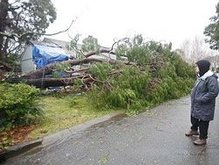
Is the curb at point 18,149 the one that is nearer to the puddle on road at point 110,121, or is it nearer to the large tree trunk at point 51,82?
the puddle on road at point 110,121

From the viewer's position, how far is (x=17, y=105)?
6117 mm

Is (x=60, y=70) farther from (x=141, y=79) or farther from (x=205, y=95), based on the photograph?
(x=205, y=95)

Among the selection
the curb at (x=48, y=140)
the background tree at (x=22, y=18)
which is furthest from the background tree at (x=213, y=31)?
the curb at (x=48, y=140)

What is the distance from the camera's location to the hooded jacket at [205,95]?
4672 millimetres

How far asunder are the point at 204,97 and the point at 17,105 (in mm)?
3871

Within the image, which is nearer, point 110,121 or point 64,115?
point 110,121

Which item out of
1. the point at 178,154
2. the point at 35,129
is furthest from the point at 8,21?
the point at 178,154

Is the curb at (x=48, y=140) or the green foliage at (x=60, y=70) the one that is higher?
the green foliage at (x=60, y=70)

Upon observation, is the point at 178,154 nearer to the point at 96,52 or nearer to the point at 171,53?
the point at 96,52

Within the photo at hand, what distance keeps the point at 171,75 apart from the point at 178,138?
6.02 m

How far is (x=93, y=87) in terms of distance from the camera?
8.84 metres

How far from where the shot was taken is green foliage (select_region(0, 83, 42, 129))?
236 inches

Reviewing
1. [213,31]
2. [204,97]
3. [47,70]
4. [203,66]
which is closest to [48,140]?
[204,97]

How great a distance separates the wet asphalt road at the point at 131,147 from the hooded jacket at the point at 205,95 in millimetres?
559
